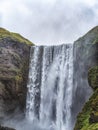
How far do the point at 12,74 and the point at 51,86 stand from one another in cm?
811

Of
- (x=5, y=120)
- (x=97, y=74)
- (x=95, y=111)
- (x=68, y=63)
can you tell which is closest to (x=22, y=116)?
(x=5, y=120)

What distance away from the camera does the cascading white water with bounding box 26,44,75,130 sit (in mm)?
54562

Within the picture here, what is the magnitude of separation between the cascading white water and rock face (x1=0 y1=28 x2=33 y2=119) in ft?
4.67

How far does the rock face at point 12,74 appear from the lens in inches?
2277

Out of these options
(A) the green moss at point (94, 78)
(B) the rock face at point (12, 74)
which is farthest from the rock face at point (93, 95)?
(B) the rock face at point (12, 74)

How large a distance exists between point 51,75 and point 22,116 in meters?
9.99

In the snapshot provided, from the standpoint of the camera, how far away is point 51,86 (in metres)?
58.7

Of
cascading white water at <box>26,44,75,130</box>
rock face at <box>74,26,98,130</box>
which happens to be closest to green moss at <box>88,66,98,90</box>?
Answer: rock face at <box>74,26,98,130</box>

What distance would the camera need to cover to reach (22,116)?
59000mm

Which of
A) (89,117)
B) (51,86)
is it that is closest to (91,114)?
(89,117)

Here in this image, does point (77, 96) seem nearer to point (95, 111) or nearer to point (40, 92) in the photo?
point (40, 92)

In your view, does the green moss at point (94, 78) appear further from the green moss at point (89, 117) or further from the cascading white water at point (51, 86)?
the cascading white water at point (51, 86)

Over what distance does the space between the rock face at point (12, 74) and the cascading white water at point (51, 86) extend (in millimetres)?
1424

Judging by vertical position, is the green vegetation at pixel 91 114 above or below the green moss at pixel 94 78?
below
